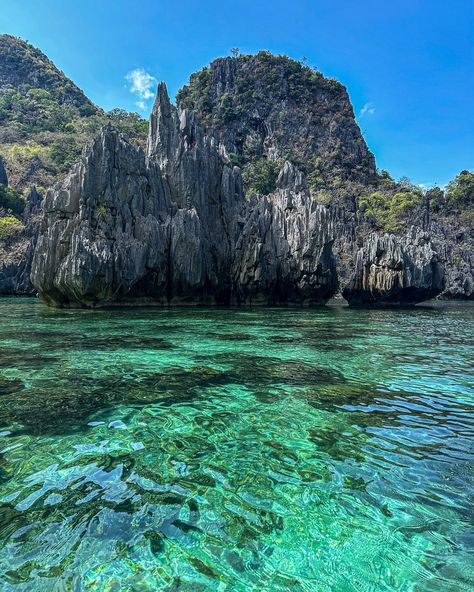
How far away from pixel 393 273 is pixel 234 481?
46660 millimetres

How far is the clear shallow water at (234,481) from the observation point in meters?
2.76

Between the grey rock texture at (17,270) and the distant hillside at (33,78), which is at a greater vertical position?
the distant hillside at (33,78)

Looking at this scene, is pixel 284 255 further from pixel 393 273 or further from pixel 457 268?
pixel 457 268

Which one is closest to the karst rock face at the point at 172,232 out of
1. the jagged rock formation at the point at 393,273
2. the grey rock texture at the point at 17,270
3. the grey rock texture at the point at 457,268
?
the jagged rock formation at the point at 393,273

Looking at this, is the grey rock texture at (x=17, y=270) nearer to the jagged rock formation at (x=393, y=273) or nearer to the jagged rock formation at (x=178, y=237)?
the jagged rock formation at (x=178, y=237)

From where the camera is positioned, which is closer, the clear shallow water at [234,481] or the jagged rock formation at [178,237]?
the clear shallow water at [234,481]

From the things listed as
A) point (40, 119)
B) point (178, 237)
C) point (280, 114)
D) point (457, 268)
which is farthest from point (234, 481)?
point (40, 119)

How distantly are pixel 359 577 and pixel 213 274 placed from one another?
35.0 m

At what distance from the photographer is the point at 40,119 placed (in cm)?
12069

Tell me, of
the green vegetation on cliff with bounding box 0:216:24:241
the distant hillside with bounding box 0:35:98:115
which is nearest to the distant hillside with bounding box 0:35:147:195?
the distant hillside with bounding box 0:35:98:115

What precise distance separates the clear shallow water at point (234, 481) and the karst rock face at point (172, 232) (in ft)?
73.8

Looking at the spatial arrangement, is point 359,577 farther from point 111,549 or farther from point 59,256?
point 59,256

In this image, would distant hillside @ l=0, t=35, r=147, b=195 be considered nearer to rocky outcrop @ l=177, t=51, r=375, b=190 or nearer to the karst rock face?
rocky outcrop @ l=177, t=51, r=375, b=190

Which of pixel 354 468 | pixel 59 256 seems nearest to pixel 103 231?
pixel 59 256
